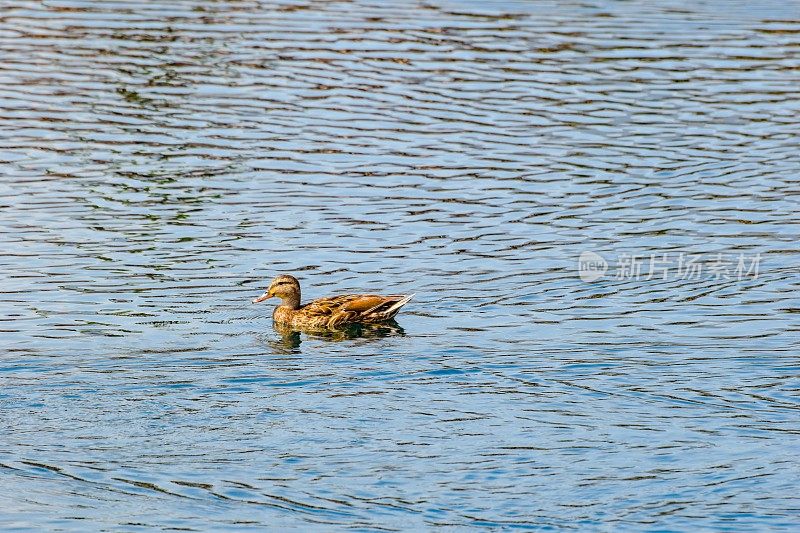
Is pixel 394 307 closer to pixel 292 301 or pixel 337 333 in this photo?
pixel 337 333

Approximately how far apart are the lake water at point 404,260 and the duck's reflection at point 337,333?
0.09 metres

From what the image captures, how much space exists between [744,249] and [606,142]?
5545mm

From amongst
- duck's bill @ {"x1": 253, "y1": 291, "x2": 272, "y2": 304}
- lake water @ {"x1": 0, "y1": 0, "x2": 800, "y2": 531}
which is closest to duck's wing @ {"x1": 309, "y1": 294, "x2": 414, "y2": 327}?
lake water @ {"x1": 0, "y1": 0, "x2": 800, "y2": 531}

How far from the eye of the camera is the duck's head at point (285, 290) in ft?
Answer: 56.2

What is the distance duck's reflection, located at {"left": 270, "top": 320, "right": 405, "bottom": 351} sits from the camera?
16297 millimetres

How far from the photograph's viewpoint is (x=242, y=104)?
26531mm

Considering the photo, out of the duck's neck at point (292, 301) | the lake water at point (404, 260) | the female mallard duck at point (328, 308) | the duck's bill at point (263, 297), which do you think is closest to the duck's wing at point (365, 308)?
the female mallard duck at point (328, 308)

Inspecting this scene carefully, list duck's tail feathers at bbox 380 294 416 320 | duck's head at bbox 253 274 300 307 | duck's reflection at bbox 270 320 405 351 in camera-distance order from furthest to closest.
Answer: duck's head at bbox 253 274 300 307 → duck's tail feathers at bbox 380 294 416 320 → duck's reflection at bbox 270 320 405 351

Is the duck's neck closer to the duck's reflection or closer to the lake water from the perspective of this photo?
the duck's reflection

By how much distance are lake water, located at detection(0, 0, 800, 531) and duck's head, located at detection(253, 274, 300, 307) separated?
36 centimetres

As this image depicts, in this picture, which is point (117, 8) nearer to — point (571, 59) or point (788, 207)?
point (571, 59)

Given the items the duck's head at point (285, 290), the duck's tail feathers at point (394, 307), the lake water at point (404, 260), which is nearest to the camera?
the lake water at point (404, 260)

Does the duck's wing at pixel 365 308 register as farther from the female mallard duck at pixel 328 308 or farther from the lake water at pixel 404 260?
the lake water at pixel 404 260

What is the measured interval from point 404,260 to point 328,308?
6.76ft
